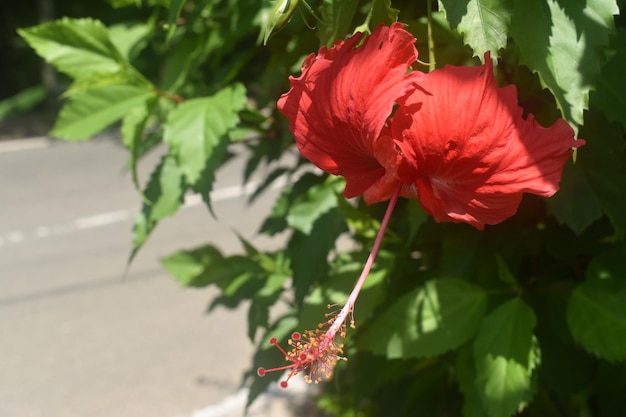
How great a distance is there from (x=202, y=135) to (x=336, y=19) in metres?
0.39

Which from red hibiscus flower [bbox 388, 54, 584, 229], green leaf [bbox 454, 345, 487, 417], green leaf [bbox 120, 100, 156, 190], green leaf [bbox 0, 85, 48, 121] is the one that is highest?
red hibiscus flower [bbox 388, 54, 584, 229]

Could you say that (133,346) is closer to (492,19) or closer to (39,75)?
(492,19)

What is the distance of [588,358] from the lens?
1.18 m

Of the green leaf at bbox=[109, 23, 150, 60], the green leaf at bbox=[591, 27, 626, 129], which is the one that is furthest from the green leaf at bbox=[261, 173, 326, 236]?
the green leaf at bbox=[591, 27, 626, 129]

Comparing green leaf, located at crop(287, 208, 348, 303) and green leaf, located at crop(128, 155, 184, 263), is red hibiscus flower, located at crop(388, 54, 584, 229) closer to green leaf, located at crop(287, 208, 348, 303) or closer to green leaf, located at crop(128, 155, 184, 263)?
green leaf, located at crop(287, 208, 348, 303)

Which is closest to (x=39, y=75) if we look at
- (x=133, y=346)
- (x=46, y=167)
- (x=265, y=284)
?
(x=46, y=167)

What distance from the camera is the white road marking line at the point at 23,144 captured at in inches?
356

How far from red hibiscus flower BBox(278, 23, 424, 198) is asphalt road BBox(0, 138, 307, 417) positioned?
4.24ft

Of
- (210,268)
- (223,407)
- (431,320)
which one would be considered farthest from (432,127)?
(223,407)

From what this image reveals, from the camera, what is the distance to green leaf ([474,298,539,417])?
96cm

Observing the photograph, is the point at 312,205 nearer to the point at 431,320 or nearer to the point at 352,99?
the point at 431,320

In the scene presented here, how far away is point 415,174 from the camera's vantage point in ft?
2.23

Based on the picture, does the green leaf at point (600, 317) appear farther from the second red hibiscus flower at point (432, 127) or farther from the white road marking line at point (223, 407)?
the white road marking line at point (223, 407)

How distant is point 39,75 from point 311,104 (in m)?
12.9
